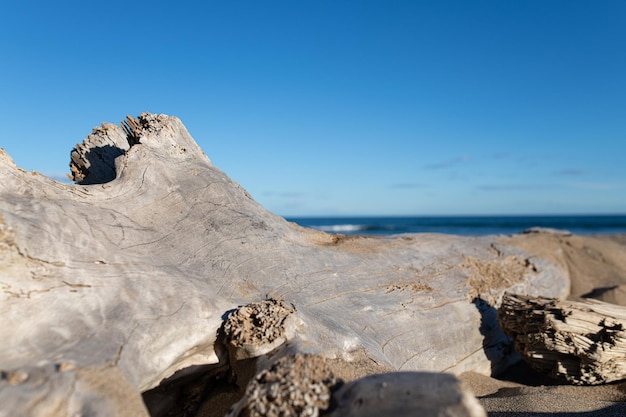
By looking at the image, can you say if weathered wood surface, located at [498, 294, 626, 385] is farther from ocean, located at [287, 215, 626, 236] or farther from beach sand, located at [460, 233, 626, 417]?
ocean, located at [287, 215, 626, 236]

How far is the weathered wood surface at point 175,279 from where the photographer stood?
2486 millimetres

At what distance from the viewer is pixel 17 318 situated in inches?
98.3

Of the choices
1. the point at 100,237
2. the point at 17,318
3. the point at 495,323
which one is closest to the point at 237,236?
the point at 100,237

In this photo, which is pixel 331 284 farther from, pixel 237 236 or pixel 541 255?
pixel 541 255

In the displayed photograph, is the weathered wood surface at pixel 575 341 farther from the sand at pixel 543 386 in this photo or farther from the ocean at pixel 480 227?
the ocean at pixel 480 227

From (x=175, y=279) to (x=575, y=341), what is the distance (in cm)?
327

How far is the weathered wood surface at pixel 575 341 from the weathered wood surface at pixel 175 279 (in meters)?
0.67

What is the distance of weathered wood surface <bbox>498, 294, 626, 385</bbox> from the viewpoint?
12.4ft

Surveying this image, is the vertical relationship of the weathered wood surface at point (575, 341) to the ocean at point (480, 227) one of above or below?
below

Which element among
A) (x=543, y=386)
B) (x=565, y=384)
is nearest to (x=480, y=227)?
(x=565, y=384)

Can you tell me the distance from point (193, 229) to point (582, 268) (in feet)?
20.5

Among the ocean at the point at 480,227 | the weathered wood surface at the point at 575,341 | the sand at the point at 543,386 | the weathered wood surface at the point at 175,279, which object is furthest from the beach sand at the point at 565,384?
the ocean at the point at 480,227

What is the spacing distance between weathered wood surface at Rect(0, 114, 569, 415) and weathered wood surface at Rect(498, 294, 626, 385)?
0.67 meters

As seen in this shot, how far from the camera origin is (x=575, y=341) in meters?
3.78
